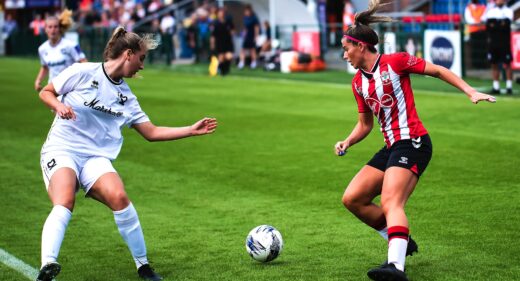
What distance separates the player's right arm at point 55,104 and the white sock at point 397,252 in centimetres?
253

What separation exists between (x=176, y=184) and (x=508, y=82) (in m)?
11.5

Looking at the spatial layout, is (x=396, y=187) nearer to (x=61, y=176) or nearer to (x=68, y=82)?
(x=61, y=176)

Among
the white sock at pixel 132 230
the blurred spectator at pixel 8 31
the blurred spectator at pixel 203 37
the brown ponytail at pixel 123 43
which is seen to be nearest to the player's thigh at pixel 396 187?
the white sock at pixel 132 230

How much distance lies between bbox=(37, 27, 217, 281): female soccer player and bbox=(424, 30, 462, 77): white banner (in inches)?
748

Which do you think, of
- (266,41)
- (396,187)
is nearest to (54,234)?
(396,187)

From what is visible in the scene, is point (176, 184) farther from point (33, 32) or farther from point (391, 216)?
point (33, 32)

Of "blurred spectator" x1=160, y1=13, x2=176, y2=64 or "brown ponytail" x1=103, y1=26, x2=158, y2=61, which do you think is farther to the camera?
"blurred spectator" x1=160, y1=13, x2=176, y2=64

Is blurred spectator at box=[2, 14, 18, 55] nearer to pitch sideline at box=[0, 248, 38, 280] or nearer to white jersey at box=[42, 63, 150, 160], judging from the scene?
pitch sideline at box=[0, 248, 38, 280]

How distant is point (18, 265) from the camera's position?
863 cm

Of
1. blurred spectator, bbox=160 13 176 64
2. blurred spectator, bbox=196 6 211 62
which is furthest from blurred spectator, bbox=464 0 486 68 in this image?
→ blurred spectator, bbox=160 13 176 64

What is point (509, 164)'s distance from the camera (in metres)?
13.4

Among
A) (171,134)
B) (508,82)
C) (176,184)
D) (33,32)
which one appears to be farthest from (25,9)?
(171,134)

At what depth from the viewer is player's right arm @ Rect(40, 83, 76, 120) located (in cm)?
750

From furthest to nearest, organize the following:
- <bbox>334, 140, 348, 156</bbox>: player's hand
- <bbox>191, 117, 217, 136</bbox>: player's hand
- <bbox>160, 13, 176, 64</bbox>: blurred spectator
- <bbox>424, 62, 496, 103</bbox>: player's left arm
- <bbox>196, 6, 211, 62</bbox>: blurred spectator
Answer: <bbox>160, 13, 176, 64</bbox>: blurred spectator
<bbox>196, 6, 211, 62</bbox>: blurred spectator
<bbox>334, 140, 348, 156</bbox>: player's hand
<bbox>191, 117, 217, 136</bbox>: player's hand
<bbox>424, 62, 496, 103</bbox>: player's left arm
